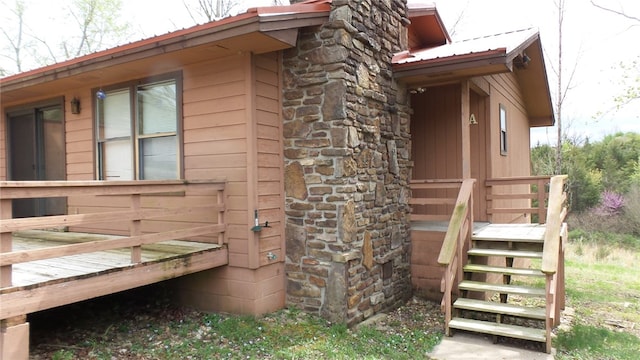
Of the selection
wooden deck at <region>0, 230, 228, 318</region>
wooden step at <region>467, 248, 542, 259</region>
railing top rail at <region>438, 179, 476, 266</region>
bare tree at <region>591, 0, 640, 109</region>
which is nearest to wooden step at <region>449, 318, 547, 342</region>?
railing top rail at <region>438, 179, 476, 266</region>

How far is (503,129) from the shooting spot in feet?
27.9

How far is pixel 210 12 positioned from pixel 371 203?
1513 cm

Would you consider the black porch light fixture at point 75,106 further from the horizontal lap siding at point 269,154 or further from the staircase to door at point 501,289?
the staircase to door at point 501,289

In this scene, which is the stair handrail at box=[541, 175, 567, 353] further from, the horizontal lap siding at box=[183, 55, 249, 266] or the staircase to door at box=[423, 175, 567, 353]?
the horizontal lap siding at box=[183, 55, 249, 266]

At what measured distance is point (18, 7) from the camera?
20016mm

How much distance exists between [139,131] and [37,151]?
112 inches

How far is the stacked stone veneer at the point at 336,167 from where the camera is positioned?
16.4ft

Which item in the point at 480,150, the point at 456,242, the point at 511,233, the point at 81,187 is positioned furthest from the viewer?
the point at 480,150

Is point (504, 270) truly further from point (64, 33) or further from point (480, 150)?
A: point (64, 33)

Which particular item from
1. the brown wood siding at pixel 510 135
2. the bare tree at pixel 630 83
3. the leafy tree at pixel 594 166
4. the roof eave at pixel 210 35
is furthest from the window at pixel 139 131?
the leafy tree at pixel 594 166

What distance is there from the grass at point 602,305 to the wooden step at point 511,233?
120cm

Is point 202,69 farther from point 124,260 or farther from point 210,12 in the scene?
point 210,12

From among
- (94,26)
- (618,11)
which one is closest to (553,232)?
(618,11)

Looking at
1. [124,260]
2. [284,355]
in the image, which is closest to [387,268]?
[284,355]
